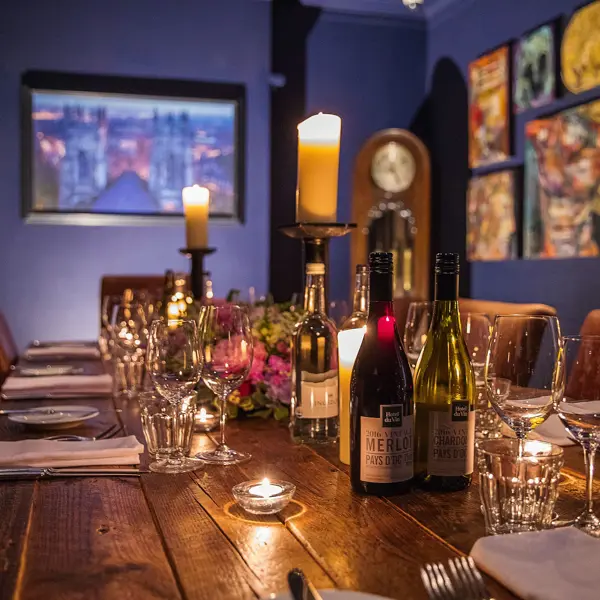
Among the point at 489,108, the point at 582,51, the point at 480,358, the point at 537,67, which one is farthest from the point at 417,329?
the point at 489,108

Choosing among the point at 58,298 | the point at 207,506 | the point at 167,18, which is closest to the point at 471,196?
the point at 167,18

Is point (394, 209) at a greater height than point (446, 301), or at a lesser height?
greater

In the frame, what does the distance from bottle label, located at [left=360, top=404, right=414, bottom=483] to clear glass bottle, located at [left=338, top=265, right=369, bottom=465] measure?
16 centimetres

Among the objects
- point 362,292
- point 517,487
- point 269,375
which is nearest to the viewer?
point 517,487

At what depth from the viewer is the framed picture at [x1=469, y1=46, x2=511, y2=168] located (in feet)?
13.8

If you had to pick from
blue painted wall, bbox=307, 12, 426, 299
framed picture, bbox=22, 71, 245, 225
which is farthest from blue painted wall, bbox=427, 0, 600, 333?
framed picture, bbox=22, 71, 245, 225

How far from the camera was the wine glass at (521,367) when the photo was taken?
0.90 m

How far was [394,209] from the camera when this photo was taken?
4914mm

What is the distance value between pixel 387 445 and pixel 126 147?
403cm

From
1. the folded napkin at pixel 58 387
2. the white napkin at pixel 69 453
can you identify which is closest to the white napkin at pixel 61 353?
the folded napkin at pixel 58 387

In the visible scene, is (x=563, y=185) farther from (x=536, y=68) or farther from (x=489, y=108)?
(x=489, y=108)

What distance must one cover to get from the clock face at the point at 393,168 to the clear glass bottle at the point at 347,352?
12.6ft

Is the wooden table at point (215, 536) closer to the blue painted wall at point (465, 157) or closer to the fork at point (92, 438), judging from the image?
the fork at point (92, 438)

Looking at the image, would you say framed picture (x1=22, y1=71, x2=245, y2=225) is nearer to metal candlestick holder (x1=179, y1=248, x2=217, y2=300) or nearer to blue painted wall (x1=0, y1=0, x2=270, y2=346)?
blue painted wall (x1=0, y1=0, x2=270, y2=346)
